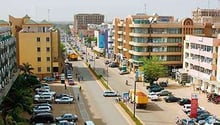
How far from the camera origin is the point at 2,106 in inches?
1491

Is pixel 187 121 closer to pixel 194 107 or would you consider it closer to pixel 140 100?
pixel 194 107

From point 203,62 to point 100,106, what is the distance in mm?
21644

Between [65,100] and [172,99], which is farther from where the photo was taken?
[172,99]

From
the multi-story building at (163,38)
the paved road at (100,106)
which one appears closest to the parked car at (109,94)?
the paved road at (100,106)

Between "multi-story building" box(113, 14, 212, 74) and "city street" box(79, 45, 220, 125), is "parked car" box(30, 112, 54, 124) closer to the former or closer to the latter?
"city street" box(79, 45, 220, 125)

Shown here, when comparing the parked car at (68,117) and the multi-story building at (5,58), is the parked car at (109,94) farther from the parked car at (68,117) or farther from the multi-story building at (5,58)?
the parked car at (68,117)

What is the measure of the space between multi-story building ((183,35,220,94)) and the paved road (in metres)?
16.3

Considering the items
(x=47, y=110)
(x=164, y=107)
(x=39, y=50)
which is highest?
(x=39, y=50)

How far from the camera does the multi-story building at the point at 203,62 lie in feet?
194

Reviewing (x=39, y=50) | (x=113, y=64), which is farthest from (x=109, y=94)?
(x=113, y=64)

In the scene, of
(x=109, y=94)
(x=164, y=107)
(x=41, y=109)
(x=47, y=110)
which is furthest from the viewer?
(x=109, y=94)

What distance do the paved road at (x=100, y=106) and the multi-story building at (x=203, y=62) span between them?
16270 millimetres

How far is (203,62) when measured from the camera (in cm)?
6378

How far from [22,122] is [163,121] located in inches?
627
